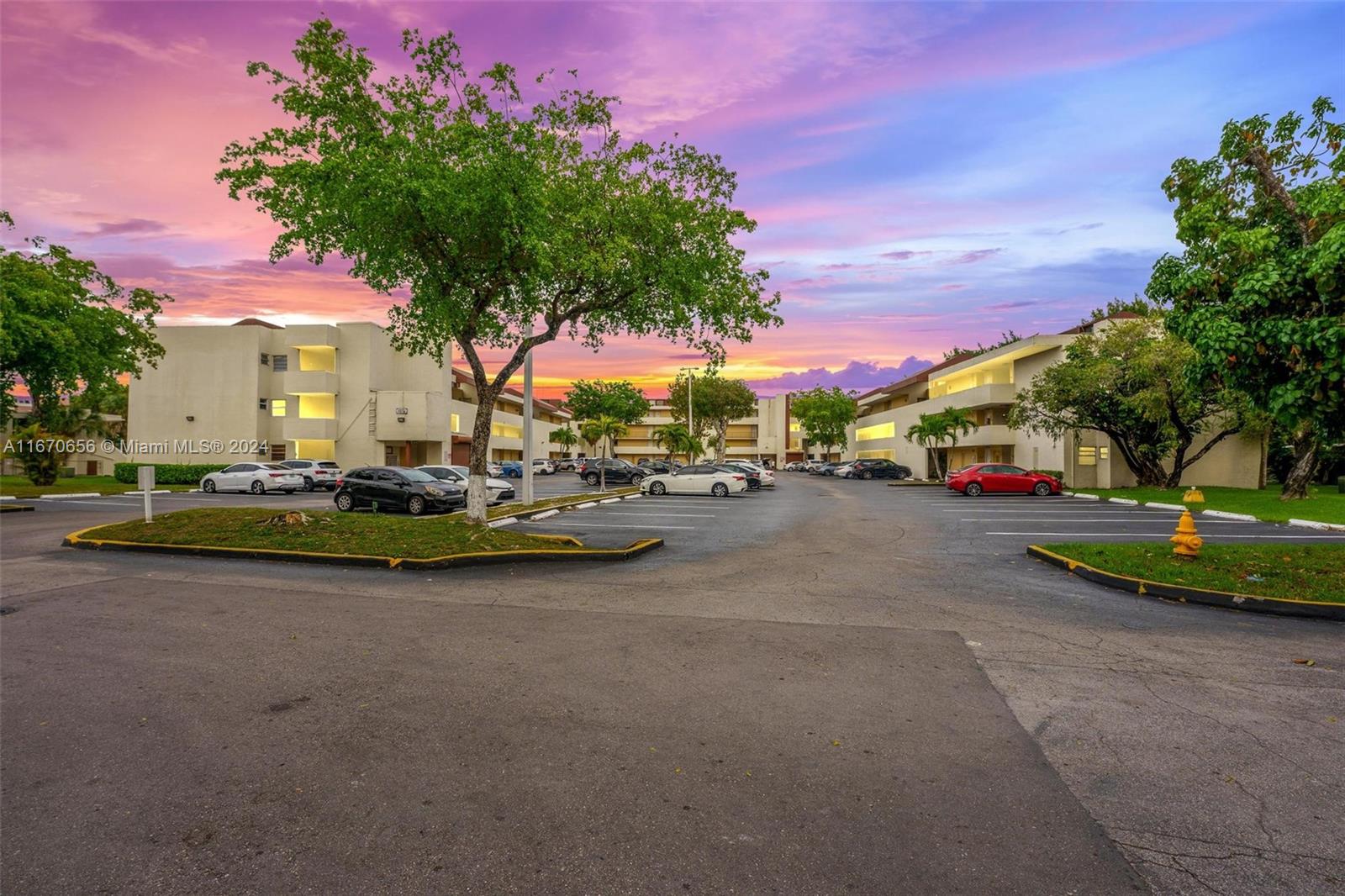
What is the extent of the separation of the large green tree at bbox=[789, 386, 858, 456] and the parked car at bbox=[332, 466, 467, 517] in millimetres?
54061

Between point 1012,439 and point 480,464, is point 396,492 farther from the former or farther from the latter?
point 1012,439

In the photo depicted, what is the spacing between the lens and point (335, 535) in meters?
12.2

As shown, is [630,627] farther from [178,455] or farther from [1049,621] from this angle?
[178,455]

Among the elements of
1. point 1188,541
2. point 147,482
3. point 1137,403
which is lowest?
point 1188,541

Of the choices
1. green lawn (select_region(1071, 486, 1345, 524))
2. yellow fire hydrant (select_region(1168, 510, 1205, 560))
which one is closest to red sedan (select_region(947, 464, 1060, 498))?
green lawn (select_region(1071, 486, 1345, 524))

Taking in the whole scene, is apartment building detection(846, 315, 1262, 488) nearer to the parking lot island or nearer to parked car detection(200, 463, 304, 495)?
the parking lot island

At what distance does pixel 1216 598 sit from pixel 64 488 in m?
42.6

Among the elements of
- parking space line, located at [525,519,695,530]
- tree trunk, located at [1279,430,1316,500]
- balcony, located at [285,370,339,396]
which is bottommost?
parking space line, located at [525,519,695,530]

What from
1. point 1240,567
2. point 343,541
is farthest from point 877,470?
point 343,541

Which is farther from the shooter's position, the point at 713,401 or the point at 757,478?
the point at 713,401

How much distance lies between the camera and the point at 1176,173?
12031 mm

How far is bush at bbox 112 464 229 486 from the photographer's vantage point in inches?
1439

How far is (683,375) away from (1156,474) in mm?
50792

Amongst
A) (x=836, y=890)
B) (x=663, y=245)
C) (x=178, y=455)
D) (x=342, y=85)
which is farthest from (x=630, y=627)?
(x=178, y=455)
